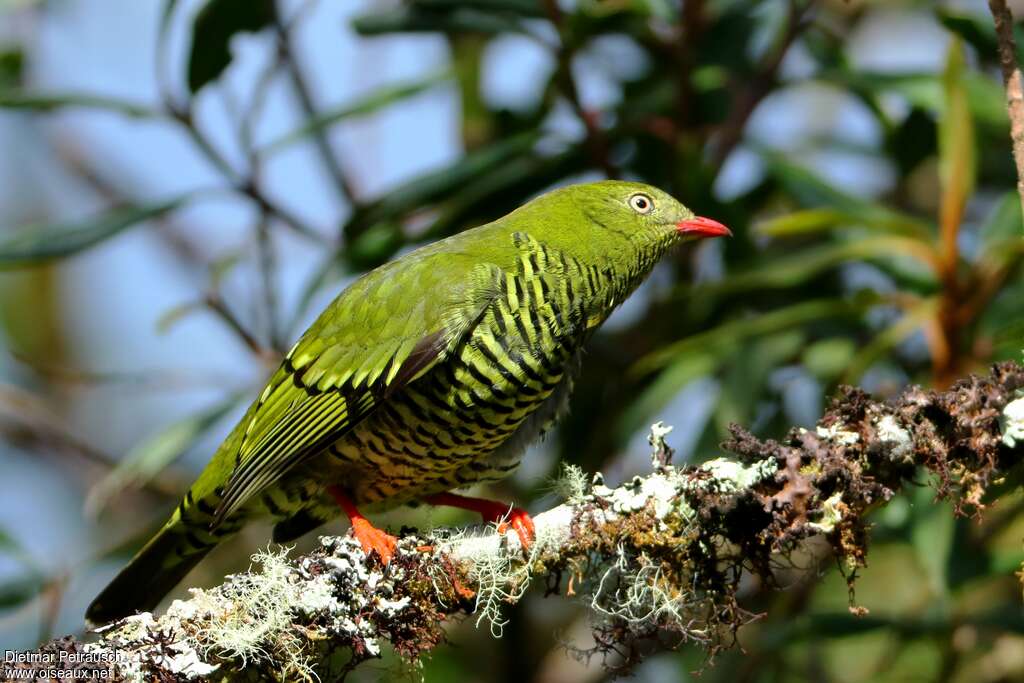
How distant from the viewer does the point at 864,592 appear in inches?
233

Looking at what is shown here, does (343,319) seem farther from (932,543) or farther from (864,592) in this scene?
(864,592)

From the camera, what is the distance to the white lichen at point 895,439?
8.56 ft

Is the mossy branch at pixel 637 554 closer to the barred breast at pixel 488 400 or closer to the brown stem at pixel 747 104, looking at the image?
the barred breast at pixel 488 400

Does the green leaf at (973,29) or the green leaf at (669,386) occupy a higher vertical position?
the green leaf at (973,29)

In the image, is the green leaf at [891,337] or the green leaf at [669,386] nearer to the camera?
the green leaf at [891,337]

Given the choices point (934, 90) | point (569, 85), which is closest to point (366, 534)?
point (569, 85)

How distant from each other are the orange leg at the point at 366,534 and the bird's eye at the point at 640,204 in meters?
1.39

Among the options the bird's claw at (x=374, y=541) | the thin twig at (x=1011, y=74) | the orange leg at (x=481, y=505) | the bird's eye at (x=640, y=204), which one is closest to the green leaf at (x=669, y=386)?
the bird's eye at (x=640, y=204)

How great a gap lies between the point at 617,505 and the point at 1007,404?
92 centimetres

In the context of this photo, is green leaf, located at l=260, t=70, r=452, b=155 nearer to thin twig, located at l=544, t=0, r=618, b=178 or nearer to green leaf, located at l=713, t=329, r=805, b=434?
thin twig, located at l=544, t=0, r=618, b=178

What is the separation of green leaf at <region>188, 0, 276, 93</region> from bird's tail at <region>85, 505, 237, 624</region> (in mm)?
1692

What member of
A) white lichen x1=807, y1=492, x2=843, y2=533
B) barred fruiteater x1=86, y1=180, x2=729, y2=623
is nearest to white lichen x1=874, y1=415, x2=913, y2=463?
white lichen x1=807, y1=492, x2=843, y2=533

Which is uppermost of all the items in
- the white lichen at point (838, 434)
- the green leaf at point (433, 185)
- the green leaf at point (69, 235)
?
the green leaf at point (69, 235)

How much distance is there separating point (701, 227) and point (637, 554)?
1.55 meters
